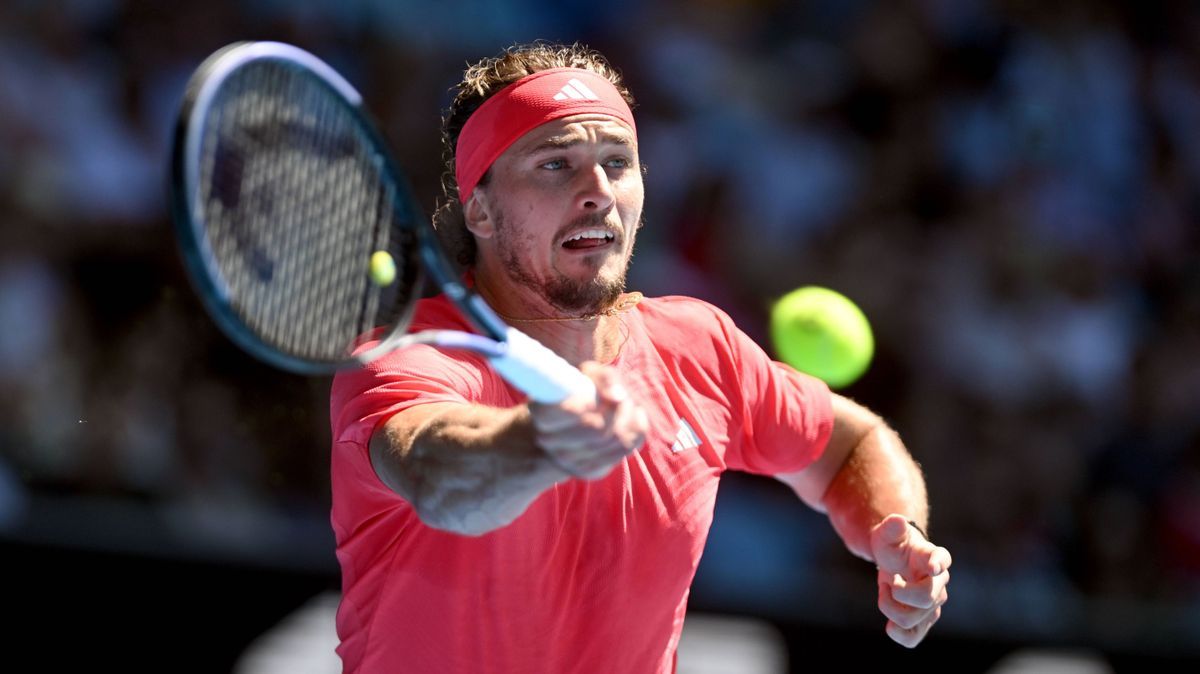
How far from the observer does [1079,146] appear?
7.88 m

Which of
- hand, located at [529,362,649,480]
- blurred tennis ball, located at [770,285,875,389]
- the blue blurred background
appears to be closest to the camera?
hand, located at [529,362,649,480]

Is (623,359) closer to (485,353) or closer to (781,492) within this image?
(485,353)

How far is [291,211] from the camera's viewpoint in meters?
2.98

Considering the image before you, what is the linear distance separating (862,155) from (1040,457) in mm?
1929

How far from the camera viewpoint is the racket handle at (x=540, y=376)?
2.37m

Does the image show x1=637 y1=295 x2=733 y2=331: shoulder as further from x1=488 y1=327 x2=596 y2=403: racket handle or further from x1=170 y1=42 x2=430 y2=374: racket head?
x1=488 y1=327 x2=596 y2=403: racket handle

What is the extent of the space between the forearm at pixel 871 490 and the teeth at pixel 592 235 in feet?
3.37

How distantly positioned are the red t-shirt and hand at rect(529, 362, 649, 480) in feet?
1.87

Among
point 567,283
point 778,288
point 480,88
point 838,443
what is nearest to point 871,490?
point 838,443

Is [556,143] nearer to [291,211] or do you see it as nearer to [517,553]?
[291,211]

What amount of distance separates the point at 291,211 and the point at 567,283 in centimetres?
74

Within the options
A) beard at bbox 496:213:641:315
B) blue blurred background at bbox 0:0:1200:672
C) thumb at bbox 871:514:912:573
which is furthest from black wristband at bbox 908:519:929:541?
blue blurred background at bbox 0:0:1200:672

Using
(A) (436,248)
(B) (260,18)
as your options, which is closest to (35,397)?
(B) (260,18)

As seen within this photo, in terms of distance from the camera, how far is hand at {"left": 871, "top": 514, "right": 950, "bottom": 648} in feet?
11.2
